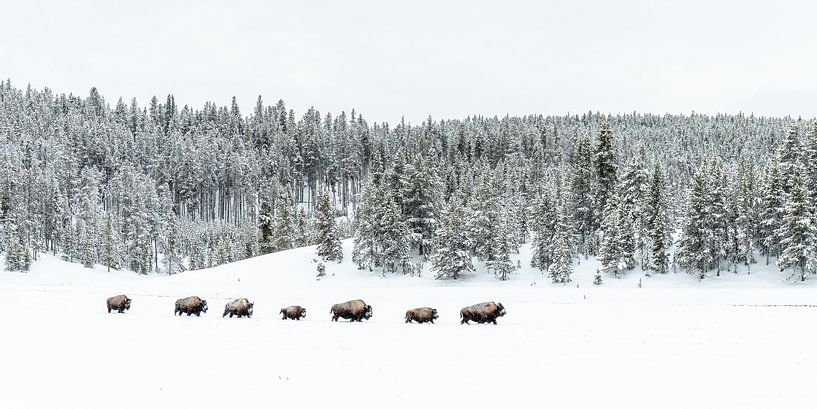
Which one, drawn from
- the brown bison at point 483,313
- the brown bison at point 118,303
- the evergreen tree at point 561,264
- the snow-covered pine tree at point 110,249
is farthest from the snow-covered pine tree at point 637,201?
the snow-covered pine tree at point 110,249

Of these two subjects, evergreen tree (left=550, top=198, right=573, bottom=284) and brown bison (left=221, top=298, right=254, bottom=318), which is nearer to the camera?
brown bison (left=221, top=298, right=254, bottom=318)

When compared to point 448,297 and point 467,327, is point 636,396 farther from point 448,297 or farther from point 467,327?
point 448,297

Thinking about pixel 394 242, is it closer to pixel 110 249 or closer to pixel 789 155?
pixel 789 155

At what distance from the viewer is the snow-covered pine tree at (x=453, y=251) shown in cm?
5806

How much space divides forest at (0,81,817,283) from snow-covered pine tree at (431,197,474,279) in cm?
17

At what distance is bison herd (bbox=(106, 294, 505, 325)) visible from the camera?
23.4 meters

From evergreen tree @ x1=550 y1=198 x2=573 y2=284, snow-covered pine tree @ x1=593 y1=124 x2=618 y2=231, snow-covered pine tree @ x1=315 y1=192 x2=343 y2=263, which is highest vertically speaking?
snow-covered pine tree @ x1=593 y1=124 x2=618 y2=231

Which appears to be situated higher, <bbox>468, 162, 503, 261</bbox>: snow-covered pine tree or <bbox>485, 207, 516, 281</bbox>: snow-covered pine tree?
<bbox>468, 162, 503, 261</bbox>: snow-covered pine tree

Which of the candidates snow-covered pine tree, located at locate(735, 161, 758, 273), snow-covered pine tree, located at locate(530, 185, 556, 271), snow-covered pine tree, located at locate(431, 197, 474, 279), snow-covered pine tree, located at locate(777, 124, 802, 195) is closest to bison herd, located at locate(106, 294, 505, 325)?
snow-covered pine tree, located at locate(431, 197, 474, 279)

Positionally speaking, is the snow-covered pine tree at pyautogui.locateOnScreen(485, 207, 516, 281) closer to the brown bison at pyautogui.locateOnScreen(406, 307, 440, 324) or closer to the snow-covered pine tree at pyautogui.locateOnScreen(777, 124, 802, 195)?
the snow-covered pine tree at pyautogui.locateOnScreen(777, 124, 802, 195)

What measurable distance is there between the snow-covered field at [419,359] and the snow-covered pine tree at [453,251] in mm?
28193

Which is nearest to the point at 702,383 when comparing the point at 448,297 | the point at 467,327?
the point at 467,327

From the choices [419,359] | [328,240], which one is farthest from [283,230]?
[419,359]

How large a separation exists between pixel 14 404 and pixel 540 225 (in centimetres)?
5598
